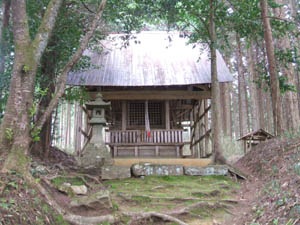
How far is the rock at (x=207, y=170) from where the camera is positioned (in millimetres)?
7910

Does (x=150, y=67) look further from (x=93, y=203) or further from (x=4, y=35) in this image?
(x=93, y=203)

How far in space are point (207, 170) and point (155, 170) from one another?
1536 mm

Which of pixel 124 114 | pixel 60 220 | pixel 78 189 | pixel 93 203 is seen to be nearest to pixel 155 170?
pixel 78 189

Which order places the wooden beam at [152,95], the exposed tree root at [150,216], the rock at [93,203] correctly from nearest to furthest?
the exposed tree root at [150,216]
the rock at [93,203]
the wooden beam at [152,95]

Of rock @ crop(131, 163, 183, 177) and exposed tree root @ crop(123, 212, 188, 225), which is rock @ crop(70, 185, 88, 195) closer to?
exposed tree root @ crop(123, 212, 188, 225)

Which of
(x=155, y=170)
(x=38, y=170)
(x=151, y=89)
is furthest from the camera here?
(x=151, y=89)

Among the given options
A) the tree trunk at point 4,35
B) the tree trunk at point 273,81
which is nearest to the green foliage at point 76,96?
the tree trunk at point 4,35

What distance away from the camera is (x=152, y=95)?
1285 centimetres

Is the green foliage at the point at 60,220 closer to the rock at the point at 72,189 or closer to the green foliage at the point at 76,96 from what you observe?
the rock at the point at 72,189

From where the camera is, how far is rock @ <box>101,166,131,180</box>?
7453mm

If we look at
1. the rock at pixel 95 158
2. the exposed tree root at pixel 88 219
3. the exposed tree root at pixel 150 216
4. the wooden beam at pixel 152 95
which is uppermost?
the wooden beam at pixel 152 95

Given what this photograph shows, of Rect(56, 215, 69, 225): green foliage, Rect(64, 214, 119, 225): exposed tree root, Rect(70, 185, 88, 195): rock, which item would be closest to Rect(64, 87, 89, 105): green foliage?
Rect(70, 185, 88, 195): rock

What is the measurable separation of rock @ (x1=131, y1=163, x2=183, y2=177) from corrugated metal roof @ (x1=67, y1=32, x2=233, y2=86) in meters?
4.88

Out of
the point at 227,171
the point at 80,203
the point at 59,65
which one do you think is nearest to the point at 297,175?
the point at 227,171
